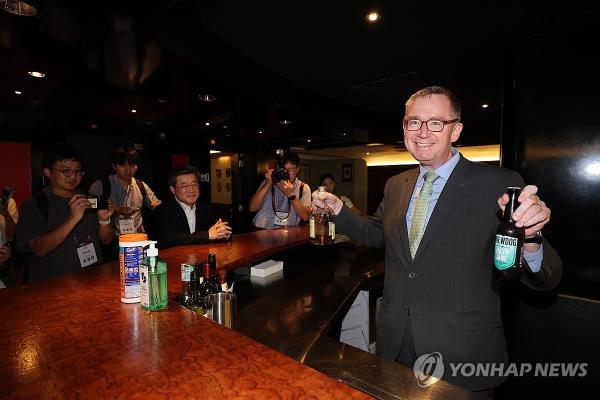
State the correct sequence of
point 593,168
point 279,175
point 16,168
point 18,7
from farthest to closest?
point 16,168, point 279,175, point 593,168, point 18,7

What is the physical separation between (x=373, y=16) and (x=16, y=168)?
18.4ft

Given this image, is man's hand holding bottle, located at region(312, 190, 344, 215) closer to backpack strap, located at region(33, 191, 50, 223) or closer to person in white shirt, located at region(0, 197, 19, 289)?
backpack strap, located at region(33, 191, 50, 223)

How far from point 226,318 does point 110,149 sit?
20.2 feet

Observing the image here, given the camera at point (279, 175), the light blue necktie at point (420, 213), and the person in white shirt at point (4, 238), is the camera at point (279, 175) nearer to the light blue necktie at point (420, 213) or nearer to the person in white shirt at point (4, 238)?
the light blue necktie at point (420, 213)

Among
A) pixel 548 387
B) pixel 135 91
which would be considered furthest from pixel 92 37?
pixel 548 387

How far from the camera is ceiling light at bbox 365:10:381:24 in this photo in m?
2.72

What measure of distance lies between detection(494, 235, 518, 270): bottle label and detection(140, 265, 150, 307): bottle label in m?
1.33

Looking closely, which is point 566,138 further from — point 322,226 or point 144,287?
point 144,287

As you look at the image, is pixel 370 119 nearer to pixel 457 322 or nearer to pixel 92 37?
pixel 92 37

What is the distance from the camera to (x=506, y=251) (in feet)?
3.78

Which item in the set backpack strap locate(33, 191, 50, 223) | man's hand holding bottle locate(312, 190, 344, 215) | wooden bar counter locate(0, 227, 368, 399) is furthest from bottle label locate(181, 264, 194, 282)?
backpack strap locate(33, 191, 50, 223)

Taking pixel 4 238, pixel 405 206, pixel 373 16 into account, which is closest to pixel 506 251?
pixel 405 206

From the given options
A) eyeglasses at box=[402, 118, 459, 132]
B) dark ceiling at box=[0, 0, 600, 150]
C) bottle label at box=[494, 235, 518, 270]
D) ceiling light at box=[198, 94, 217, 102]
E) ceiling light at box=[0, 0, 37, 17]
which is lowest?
bottle label at box=[494, 235, 518, 270]

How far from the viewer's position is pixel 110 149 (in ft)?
21.1
